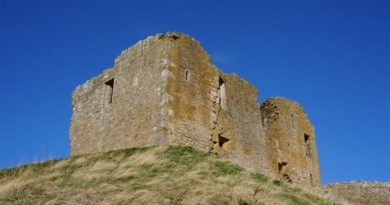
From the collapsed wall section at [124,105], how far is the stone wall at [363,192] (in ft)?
39.9

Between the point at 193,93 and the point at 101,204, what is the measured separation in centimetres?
716

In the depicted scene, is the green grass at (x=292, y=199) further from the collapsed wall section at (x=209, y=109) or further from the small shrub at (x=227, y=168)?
the collapsed wall section at (x=209, y=109)

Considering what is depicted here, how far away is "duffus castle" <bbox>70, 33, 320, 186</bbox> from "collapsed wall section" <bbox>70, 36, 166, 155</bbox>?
29 millimetres

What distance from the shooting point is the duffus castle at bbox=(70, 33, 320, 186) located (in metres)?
15.8

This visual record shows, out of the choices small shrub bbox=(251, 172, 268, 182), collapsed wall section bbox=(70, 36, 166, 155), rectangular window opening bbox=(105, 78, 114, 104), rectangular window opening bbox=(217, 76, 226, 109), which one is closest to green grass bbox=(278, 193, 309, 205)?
small shrub bbox=(251, 172, 268, 182)

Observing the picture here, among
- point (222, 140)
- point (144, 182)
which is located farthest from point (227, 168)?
point (222, 140)

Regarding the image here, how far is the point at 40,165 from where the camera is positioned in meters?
14.1

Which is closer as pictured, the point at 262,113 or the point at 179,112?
the point at 179,112

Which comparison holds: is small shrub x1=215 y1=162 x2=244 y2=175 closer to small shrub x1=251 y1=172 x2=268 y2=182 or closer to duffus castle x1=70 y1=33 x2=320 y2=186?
small shrub x1=251 y1=172 x2=268 y2=182

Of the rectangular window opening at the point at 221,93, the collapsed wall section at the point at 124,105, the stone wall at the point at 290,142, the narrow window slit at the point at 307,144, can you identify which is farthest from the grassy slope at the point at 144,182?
the narrow window slit at the point at 307,144

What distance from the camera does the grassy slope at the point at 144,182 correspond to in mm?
10477

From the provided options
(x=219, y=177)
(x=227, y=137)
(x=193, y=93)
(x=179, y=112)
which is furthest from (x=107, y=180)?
(x=227, y=137)

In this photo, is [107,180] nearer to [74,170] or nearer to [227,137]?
[74,170]

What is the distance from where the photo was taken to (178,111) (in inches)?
619
